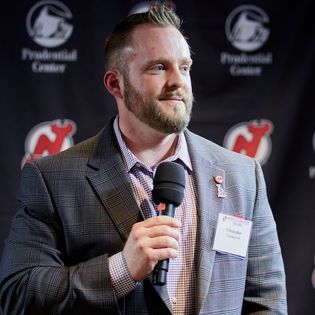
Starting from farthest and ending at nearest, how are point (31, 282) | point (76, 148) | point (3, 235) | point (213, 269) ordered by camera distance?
point (3, 235) → point (76, 148) → point (213, 269) → point (31, 282)

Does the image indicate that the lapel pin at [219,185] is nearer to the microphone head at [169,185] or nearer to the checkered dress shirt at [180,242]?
the checkered dress shirt at [180,242]

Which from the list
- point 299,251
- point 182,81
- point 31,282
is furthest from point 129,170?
point 299,251

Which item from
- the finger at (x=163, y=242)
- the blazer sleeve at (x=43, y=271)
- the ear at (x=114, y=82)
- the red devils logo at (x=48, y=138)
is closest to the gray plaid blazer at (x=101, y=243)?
the blazer sleeve at (x=43, y=271)

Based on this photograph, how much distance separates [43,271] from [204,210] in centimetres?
50

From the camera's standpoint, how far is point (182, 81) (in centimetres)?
172

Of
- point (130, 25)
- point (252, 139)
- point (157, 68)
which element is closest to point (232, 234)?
point (157, 68)

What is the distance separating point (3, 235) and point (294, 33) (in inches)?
70.8

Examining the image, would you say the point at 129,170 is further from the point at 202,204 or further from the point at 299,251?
the point at 299,251

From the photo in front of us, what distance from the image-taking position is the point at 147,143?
6.00 ft

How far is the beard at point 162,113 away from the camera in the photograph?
171cm

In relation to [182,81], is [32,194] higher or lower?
lower

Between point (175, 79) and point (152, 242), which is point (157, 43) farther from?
point (152, 242)

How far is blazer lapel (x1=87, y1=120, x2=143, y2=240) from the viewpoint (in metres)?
1.66

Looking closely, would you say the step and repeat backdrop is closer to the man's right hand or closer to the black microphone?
the black microphone
